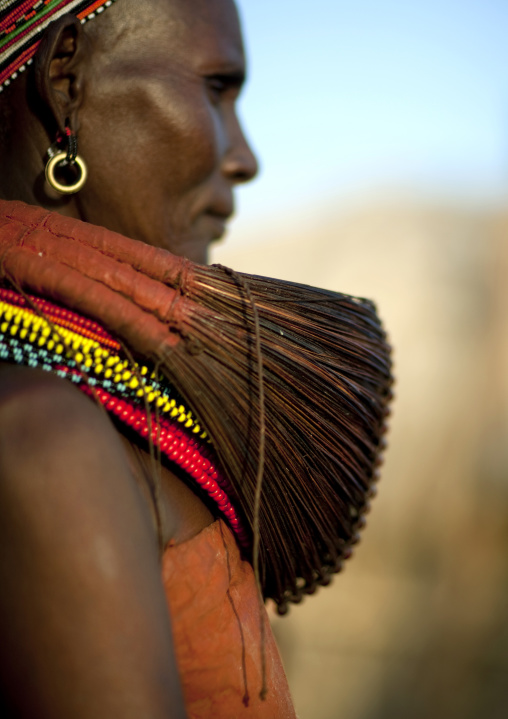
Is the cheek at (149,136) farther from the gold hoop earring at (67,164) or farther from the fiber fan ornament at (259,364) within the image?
the fiber fan ornament at (259,364)

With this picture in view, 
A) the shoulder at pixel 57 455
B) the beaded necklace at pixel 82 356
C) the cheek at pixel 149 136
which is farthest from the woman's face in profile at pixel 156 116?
the shoulder at pixel 57 455

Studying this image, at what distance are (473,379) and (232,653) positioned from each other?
33.6 feet

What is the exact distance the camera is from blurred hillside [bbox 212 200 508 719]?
6.24 meters

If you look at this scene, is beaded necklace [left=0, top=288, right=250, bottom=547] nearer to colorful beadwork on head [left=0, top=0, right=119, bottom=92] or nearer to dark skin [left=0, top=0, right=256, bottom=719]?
dark skin [left=0, top=0, right=256, bottom=719]

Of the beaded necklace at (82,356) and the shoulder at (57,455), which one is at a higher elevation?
the beaded necklace at (82,356)

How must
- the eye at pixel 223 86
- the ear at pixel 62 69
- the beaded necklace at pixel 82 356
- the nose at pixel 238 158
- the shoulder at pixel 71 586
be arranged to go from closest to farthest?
the shoulder at pixel 71 586
the beaded necklace at pixel 82 356
the ear at pixel 62 69
the eye at pixel 223 86
the nose at pixel 238 158

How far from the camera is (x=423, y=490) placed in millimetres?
9984

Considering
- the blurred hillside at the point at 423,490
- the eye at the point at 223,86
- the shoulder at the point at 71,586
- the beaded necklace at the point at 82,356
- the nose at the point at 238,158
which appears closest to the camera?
the shoulder at the point at 71,586

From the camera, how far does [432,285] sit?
11.9 m

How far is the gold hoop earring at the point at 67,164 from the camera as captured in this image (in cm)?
134

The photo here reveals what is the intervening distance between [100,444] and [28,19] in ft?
2.87

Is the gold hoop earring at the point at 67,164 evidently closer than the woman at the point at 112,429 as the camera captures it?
No

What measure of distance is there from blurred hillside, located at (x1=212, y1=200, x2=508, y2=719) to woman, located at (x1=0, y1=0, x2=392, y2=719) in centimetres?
475

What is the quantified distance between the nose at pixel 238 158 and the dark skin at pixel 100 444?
8 centimetres
